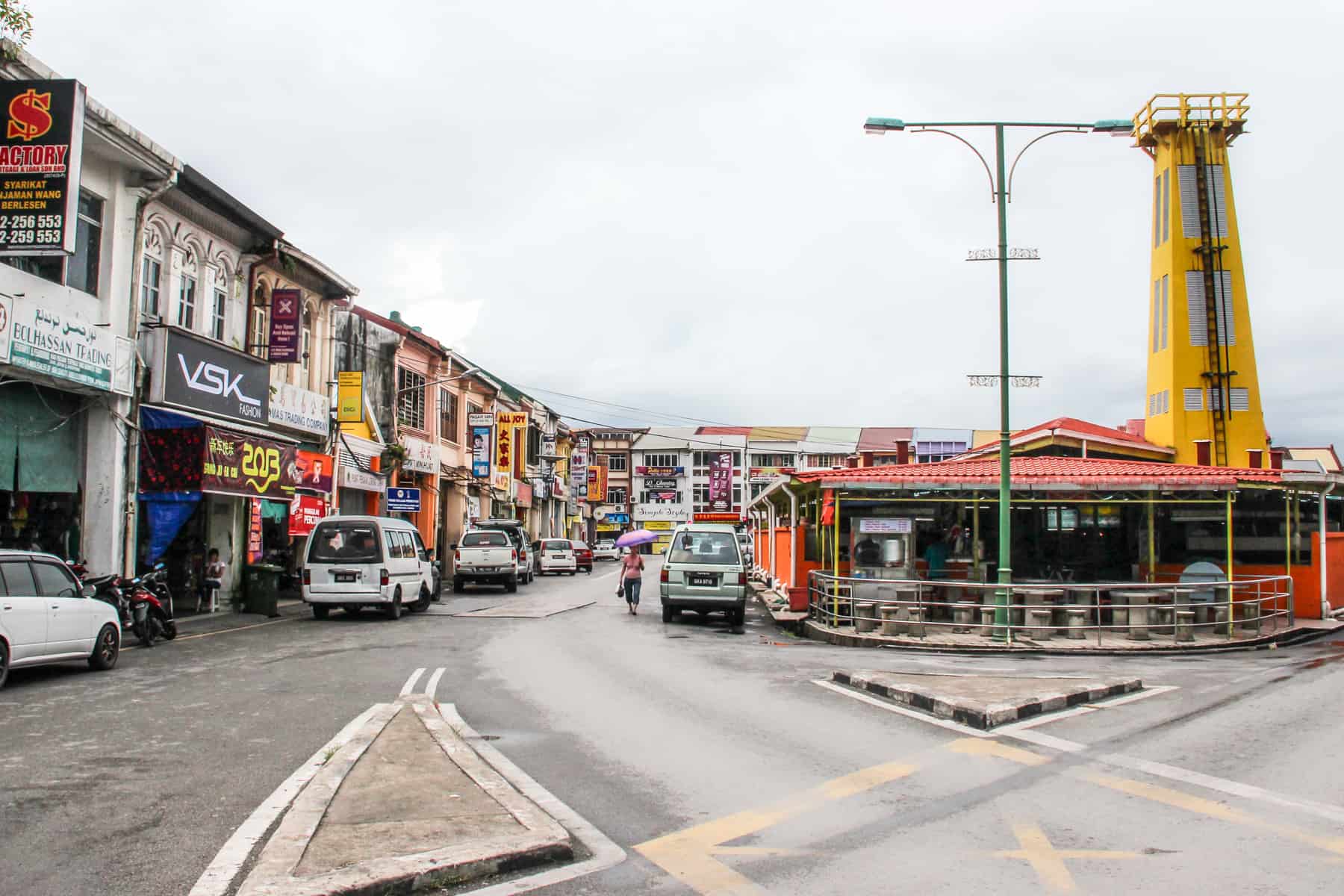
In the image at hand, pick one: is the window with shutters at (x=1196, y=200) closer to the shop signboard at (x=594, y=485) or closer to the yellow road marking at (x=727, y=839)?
the yellow road marking at (x=727, y=839)

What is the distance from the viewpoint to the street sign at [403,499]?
110 feet

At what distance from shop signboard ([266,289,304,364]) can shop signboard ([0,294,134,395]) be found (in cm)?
558

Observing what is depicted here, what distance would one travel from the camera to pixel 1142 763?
327 inches

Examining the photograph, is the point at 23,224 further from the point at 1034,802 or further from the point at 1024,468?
the point at 1024,468

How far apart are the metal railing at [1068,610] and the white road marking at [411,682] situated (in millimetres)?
8034

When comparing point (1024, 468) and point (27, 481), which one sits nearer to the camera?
point (27, 481)

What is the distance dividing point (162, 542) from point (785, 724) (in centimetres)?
1510

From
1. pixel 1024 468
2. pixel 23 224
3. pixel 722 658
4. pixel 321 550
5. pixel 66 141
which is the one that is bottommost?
pixel 722 658

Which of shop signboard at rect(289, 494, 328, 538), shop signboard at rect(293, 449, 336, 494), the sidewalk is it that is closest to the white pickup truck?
shop signboard at rect(293, 449, 336, 494)

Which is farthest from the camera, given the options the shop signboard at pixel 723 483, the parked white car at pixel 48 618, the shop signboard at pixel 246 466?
the shop signboard at pixel 723 483

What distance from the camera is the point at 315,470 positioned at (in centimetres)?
2811

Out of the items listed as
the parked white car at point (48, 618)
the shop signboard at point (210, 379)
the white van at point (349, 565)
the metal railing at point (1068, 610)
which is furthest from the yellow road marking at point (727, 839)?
the shop signboard at point (210, 379)

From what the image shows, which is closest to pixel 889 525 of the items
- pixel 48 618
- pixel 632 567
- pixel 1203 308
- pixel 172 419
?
pixel 632 567

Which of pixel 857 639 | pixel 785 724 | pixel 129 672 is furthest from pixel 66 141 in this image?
pixel 857 639
